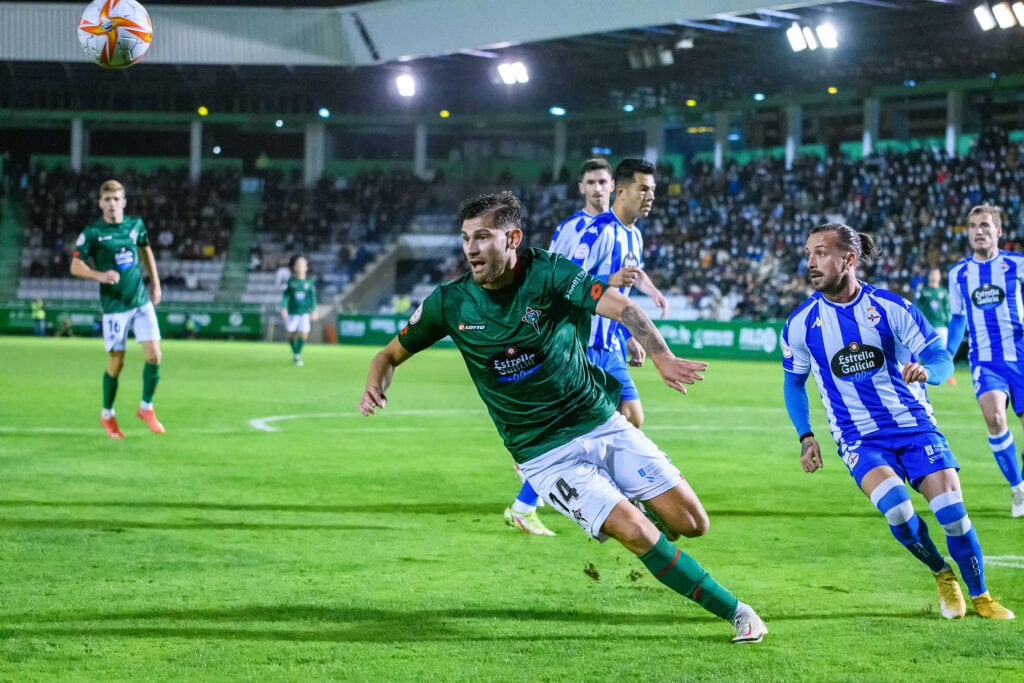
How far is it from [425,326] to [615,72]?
141 ft

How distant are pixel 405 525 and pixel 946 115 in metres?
42.9

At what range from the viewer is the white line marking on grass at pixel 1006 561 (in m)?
7.39

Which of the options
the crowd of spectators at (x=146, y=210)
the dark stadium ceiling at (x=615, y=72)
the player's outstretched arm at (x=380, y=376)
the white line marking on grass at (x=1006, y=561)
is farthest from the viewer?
the crowd of spectators at (x=146, y=210)

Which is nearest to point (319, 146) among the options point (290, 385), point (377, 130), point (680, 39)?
point (377, 130)

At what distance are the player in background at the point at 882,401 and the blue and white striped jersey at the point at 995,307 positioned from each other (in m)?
3.61

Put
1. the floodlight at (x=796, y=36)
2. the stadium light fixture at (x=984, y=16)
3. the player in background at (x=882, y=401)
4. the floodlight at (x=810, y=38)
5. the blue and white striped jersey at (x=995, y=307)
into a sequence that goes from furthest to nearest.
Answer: the floodlight at (x=810, y=38)
the floodlight at (x=796, y=36)
the stadium light fixture at (x=984, y=16)
the blue and white striped jersey at (x=995, y=307)
the player in background at (x=882, y=401)

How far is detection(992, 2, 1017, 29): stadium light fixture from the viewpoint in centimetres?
3278

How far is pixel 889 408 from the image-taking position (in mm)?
6449

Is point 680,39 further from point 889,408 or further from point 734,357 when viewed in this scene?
point 889,408

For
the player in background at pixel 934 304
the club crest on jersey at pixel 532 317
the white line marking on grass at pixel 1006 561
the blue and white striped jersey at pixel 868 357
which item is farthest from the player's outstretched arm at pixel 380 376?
the player in background at pixel 934 304

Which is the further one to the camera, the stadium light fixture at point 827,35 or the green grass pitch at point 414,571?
the stadium light fixture at point 827,35

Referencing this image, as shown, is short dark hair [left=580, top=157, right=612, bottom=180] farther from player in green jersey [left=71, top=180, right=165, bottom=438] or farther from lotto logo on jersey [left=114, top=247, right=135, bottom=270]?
lotto logo on jersey [left=114, top=247, right=135, bottom=270]

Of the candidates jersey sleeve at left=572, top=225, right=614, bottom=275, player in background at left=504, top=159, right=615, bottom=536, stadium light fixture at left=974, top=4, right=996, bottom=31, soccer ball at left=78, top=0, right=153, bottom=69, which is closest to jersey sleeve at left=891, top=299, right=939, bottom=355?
player in background at left=504, top=159, right=615, bottom=536

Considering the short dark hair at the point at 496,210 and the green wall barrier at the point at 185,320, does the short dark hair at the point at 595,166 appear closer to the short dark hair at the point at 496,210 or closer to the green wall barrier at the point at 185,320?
the short dark hair at the point at 496,210
